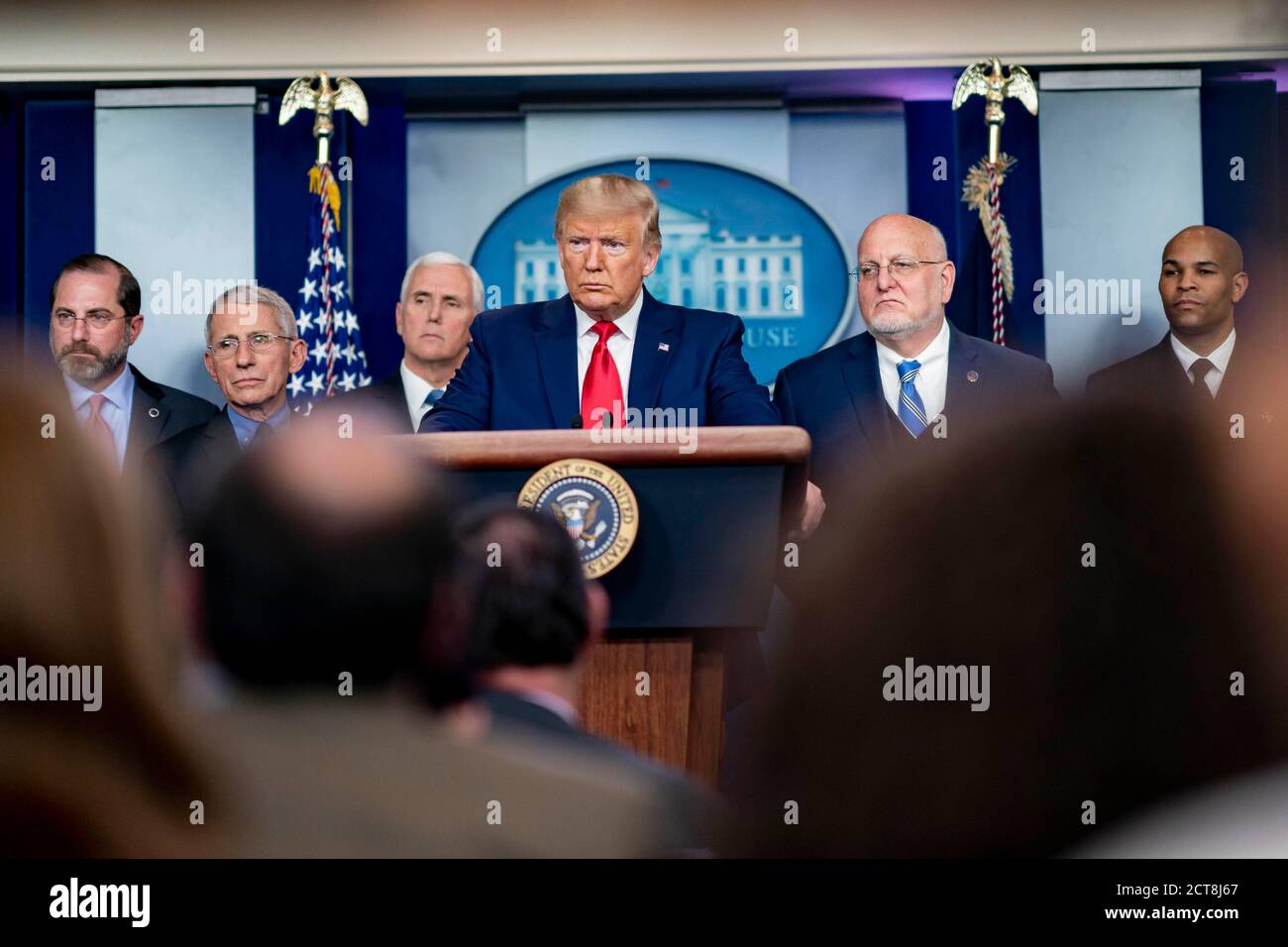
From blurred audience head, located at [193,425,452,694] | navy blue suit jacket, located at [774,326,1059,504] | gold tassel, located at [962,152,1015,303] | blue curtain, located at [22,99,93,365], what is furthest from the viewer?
blue curtain, located at [22,99,93,365]

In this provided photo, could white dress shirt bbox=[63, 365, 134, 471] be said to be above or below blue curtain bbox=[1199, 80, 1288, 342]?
below

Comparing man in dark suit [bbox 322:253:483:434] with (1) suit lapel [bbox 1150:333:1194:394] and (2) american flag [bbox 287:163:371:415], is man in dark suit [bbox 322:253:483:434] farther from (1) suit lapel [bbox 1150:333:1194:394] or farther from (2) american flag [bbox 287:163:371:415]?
(1) suit lapel [bbox 1150:333:1194:394]

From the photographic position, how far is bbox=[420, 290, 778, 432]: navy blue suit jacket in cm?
343

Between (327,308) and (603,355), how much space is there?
215 centimetres

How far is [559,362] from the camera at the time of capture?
11.5 ft

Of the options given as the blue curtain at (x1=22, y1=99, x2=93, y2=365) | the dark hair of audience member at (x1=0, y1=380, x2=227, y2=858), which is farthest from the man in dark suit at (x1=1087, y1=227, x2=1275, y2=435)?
the blue curtain at (x1=22, y1=99, x2=93, y2=365)

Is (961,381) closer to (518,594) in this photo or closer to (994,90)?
(994,90)

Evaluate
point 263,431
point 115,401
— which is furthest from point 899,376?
point 115,401

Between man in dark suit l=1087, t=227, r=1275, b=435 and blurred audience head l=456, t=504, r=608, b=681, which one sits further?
Result: man in dark suit l=1087, t=227, r=1275, b=435

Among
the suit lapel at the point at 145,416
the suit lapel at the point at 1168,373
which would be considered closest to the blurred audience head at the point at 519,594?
the suit lapel at the point at 145,416

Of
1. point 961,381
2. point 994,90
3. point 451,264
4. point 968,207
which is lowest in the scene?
point 961,381

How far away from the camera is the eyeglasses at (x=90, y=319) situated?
4.41 metres

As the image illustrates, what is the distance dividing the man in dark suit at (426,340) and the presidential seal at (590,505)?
6.57 feet
